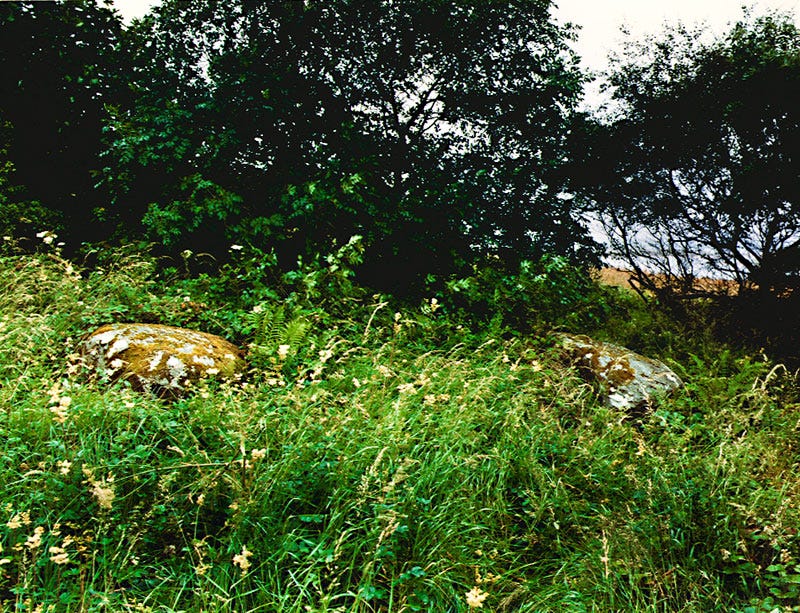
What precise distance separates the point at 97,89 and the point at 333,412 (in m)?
7.64

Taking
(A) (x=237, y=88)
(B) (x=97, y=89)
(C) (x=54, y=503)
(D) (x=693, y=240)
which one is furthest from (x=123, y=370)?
(D) (x=693, y=240)

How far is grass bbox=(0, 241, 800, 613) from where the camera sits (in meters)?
2.41

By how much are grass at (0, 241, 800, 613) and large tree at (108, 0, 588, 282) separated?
2.69 m

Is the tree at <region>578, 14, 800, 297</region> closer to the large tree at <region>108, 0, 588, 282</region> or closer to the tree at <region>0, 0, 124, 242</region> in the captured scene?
the large tree at <region>108, 0, 588, 282</region>

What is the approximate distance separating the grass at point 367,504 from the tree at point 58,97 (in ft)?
17.4

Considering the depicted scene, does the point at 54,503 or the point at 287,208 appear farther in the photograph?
the point at 287,208


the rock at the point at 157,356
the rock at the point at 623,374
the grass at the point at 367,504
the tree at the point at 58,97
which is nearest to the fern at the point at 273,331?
the grass at the point at 367,504

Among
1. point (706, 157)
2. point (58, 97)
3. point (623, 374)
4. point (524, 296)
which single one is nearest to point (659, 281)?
point (706, 157)

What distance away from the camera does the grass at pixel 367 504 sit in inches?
95.0

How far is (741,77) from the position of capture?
7.06 metres

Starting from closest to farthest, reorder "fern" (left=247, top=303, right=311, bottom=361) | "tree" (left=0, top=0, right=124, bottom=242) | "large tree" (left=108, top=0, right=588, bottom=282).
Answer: "fern" (left=247, top=303, right=311, bottom=361), "large tree" (left=108, top=0, right=588, bottom=282), "tree" (left=0, top=0, right=124, bottom=242)

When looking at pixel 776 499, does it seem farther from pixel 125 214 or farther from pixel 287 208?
pixel 125 214

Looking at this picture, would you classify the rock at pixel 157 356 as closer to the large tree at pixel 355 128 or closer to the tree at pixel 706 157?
the large tree at pixel 355 128

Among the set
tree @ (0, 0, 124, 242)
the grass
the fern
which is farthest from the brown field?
tree @ (0, 0, 124, 242)
